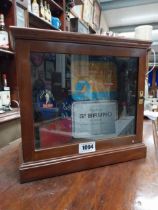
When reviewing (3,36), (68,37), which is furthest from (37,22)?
(68,37)

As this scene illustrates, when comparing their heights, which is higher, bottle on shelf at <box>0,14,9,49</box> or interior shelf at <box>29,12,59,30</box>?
interior shelf at <box>29,12,59,30</box>

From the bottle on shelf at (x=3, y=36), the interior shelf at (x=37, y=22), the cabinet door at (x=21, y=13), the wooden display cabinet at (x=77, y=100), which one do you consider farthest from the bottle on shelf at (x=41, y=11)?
the wooden display cabinet at (x=77, y=100)

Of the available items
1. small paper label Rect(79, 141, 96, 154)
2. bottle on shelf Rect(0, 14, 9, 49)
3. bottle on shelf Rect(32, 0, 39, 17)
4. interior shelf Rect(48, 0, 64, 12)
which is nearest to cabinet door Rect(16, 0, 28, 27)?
bottle on shelf Rect(0, 14, 9, 49)

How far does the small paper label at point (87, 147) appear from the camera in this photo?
61cm

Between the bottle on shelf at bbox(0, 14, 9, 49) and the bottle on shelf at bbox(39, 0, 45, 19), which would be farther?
the bottle on shelf at bbox(39, 0, 45, 19)

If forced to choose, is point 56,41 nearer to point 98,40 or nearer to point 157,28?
point 98,40

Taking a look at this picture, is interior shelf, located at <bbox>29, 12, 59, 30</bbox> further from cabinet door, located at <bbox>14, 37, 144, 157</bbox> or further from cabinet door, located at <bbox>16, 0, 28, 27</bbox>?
cabinet door, located at <bbox>14, 37, 144, 157</bbox>

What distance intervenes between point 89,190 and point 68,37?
0.45 metres

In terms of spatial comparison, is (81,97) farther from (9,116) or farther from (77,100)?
(9,116)

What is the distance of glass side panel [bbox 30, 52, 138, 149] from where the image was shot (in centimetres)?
58

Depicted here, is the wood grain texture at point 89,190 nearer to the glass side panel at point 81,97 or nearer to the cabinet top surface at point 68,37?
the glass side panel at point 81,97

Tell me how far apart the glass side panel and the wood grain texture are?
0.38ft

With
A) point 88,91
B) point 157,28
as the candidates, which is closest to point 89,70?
point 88,91

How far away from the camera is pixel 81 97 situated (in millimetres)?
650
